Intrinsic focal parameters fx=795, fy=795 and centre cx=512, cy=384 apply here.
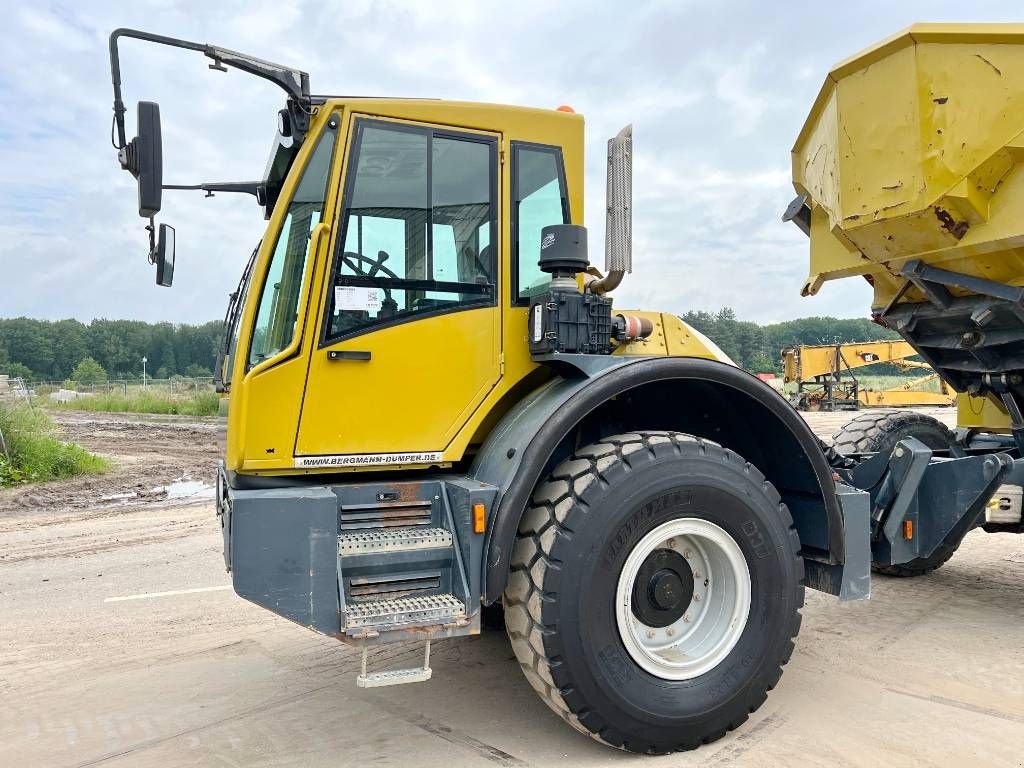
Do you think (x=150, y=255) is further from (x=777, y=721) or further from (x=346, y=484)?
(x=777, y=721)

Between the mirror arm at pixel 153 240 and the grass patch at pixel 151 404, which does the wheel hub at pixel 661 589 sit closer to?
the mirror arm at pixel 153 240

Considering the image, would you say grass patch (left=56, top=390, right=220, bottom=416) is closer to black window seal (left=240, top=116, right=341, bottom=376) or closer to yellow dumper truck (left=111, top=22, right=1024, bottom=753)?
black window seal (left=240, top=116, right=341, bottom=376)

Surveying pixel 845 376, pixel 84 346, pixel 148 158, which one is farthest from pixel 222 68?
pixel 84 346

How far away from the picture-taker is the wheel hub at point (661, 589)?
357cm

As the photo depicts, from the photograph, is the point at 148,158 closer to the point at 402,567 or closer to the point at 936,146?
the point at 402,567

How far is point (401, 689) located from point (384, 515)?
1.28m

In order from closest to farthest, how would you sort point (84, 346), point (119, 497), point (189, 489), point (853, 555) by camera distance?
point (853, 555) → point (119, 497) → point (189, 489) → point (84, 346)

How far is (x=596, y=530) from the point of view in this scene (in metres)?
3.29

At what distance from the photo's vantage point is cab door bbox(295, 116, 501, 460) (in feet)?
11.3

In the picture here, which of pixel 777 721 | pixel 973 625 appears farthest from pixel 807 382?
pixel 777 721

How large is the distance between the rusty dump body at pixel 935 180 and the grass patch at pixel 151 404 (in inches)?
1127

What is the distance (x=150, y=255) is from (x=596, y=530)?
2.68 meters

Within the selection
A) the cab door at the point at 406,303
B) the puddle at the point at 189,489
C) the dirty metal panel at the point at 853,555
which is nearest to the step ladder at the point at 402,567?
the cab door at the point at 406,303

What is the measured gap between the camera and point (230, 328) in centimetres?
450
